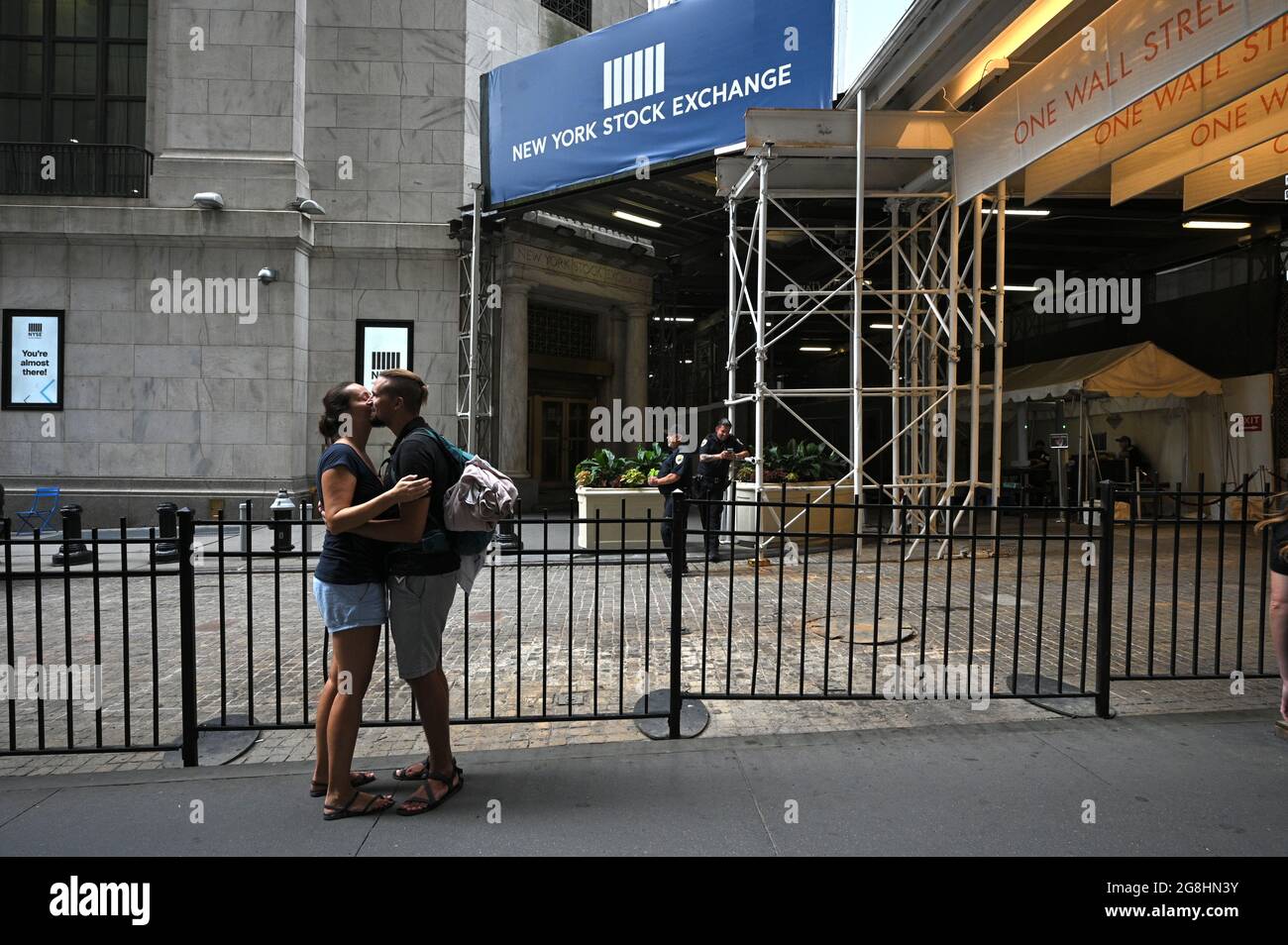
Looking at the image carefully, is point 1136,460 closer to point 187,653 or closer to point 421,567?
point 421,567

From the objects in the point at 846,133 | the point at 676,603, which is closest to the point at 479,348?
the point at 846,133

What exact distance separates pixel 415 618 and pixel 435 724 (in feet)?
1.72

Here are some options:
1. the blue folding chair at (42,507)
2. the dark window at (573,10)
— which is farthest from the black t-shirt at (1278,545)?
the dark window at (573,10)

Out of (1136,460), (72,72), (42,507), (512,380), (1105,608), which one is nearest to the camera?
(1105,608)

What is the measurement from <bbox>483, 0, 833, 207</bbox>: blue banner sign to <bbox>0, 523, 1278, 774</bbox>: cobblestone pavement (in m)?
7.41

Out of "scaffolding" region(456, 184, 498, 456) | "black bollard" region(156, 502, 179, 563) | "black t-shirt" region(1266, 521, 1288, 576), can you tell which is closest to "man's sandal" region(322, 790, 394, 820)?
"black bollard" region(156, 502, 179, 563)

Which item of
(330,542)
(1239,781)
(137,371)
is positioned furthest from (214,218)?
(1239,781)

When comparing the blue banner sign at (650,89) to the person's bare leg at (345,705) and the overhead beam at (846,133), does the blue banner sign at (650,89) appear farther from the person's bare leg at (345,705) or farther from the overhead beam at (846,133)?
the person's bare leg at (345,705)

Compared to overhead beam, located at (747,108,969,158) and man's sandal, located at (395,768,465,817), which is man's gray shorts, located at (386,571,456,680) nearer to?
man's sandal, located at (395,768,465,817)

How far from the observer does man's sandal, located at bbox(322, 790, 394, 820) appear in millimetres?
3328

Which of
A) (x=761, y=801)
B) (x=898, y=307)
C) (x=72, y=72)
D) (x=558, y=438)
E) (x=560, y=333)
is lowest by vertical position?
(x=761, y=801)

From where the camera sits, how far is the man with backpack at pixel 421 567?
3.35 metres

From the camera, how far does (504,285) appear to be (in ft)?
55.6

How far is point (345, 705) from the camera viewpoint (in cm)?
330
